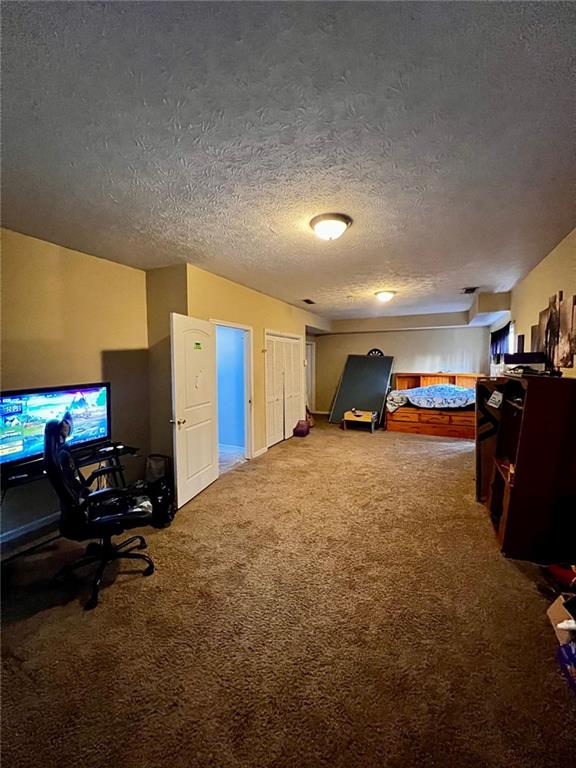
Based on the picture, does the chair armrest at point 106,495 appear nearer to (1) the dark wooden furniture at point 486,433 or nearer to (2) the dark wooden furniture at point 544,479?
(2) the dark wooden furniture at point 544,479

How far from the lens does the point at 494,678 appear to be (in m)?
1.52

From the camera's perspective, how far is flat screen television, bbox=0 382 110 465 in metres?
2.42

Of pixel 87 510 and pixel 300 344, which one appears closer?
pixel 87 510

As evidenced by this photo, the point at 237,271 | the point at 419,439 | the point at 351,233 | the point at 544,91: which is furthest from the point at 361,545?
the point at 419,439

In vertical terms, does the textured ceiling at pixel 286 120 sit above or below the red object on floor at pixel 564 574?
above

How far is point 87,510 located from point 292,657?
152 centimetres

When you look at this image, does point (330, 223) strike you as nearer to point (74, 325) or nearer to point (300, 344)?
point (74, 325)

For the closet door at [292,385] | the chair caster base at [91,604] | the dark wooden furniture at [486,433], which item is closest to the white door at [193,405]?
the chair caster base at [91,604]

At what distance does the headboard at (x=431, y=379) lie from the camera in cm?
748

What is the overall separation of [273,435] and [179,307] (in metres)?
2.90

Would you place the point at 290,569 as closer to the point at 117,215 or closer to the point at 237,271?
the point at 117,215

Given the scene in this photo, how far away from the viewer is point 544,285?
3.39 metres

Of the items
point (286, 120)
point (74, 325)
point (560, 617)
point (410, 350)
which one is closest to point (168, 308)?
point (74, 325)

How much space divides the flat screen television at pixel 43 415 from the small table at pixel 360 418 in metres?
4.88
